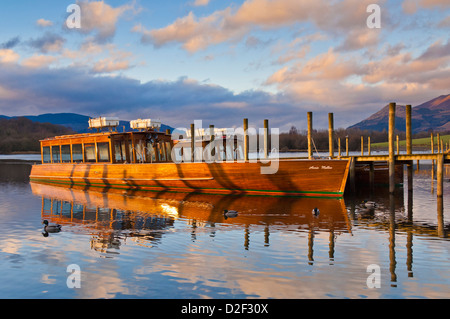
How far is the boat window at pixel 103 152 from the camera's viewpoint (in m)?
29.5

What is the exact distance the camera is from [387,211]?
61.7 feet

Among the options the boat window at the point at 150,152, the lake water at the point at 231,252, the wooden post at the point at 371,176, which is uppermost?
the boat window at the point at 150,152

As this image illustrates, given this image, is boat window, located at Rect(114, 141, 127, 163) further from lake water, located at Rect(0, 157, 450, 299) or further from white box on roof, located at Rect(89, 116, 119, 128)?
lake water, located at Rect(0, 157, 450, 299)

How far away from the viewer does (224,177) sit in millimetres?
23703

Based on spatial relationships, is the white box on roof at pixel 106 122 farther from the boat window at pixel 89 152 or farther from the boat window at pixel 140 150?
the boat window at pixel 140 150

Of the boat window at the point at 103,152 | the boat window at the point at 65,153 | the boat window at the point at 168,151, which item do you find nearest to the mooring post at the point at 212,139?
the boat window at the point at 168,151

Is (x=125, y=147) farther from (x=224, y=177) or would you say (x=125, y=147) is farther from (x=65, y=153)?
(x=224, y=177)

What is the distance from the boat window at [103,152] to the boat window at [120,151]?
81cm

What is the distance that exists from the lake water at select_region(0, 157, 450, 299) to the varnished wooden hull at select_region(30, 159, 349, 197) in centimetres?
177

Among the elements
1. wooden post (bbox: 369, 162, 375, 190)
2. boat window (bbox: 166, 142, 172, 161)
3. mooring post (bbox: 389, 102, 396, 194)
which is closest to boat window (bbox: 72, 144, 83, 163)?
boat window (bbox: 166, 142, 172, 161)
